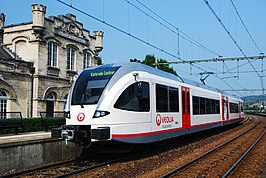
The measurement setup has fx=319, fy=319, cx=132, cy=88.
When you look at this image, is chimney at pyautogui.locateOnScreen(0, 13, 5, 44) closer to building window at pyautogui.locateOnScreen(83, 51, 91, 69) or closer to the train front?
building window at pyautogui.locateOnScreen(83, 51, 91, 69)

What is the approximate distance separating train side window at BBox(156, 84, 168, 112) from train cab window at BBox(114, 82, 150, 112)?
792 millimetres

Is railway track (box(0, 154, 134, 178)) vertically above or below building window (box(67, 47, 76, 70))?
below

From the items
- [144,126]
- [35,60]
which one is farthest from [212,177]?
[35,60]

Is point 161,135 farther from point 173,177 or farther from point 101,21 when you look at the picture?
point 101,21

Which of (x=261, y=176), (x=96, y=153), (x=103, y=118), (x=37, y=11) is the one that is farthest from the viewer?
(x=37, y=11)

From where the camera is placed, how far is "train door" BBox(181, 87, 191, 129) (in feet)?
46.1

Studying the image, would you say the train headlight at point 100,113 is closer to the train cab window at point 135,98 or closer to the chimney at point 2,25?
the train cab window at point 135,98

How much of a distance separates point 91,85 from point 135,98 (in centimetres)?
147

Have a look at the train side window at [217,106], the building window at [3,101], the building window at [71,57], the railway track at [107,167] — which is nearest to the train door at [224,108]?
the train side window at [217,106]

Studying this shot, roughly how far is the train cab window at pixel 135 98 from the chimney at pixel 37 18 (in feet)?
50.2

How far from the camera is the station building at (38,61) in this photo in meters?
22.1

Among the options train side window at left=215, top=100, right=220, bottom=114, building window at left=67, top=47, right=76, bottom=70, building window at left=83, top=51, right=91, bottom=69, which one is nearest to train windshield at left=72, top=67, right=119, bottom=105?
train side window at left=215, top=100, right=220, bottom=114

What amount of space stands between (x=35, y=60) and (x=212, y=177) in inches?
729

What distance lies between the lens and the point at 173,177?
8289mm
